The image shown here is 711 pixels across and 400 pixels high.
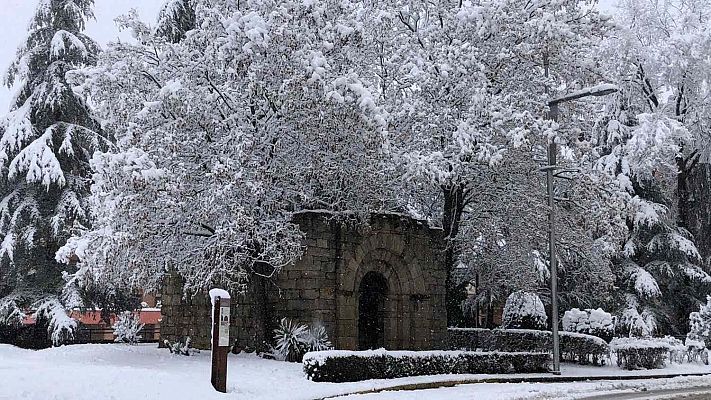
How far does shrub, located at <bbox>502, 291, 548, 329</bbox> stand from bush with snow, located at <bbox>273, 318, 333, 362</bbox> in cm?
1191

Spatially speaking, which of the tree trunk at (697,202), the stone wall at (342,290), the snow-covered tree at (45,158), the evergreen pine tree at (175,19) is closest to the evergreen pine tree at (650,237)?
the tree trunk at (697,202)

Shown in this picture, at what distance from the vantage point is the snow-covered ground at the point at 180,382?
11.9m

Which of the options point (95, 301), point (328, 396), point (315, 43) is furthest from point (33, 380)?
point (95, 301)

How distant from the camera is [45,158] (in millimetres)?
28141

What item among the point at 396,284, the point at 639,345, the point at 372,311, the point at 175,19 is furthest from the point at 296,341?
the point at 175,19

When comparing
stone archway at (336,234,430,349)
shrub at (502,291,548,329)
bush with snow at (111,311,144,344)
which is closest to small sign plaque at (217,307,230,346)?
stone archway at (336,234,430,349)

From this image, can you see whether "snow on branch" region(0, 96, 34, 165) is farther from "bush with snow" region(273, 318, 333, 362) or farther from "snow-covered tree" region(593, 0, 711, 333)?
"snow-covered tree" region(593, 0, 711, 333)

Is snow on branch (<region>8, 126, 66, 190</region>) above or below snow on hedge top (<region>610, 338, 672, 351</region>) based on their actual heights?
above

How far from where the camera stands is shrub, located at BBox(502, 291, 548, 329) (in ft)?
97.0

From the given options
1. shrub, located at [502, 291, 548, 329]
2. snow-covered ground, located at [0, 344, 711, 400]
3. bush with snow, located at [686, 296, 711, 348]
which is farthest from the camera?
shrub, located at [502, 291, 548, 329]

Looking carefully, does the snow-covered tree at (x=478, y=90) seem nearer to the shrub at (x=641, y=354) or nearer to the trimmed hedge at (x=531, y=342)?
the trimmed hedge at (x=531, y=342)

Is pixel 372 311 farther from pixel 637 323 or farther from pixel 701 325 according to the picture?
pixel 701 325

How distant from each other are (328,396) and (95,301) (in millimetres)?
18268

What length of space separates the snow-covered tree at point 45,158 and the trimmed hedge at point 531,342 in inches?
572
